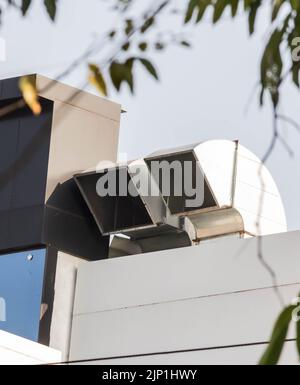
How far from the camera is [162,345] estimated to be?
42.5 ft

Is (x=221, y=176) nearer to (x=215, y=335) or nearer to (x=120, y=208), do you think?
(x=120, y=208)

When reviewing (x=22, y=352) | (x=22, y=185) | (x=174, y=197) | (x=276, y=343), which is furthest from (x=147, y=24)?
(x=174, y=197)

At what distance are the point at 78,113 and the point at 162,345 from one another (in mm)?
3606

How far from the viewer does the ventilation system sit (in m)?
14.3

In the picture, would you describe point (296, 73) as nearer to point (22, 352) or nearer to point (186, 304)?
point (22, 352)

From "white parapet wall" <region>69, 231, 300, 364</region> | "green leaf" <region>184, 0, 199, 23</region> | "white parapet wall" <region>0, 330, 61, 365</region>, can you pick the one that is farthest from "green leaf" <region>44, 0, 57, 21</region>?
"white parapet wall" <region>0, 330, 61, 365</region>

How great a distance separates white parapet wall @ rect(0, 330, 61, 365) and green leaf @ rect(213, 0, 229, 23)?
9.67 m

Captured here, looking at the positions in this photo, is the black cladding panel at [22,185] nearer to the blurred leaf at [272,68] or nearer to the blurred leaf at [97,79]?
the blurred leaf at [272,68]

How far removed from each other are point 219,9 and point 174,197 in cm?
1192

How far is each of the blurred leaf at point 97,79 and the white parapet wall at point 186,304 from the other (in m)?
9.62

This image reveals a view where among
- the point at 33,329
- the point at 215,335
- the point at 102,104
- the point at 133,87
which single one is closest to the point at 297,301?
the point at 133,87

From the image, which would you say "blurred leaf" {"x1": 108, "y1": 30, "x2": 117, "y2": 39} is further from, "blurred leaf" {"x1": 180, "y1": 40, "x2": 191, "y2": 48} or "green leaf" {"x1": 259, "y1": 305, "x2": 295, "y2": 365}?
"green leaf" {"x1": 259, "y1": 305, "x2": 295, "y2": 365}

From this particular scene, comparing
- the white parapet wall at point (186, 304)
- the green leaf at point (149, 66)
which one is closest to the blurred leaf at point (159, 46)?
the green leaf at point (149, 66)

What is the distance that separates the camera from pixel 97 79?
2.19m
